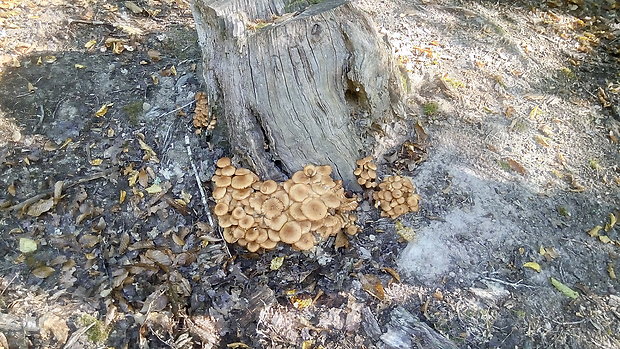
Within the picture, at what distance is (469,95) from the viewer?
17.1ft

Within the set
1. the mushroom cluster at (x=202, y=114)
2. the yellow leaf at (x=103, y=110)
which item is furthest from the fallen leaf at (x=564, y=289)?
the yellow leaf at (x=103, y=110)

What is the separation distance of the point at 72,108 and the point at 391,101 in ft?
11.5

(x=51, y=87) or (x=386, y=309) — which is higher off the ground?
(x=51, y=87)

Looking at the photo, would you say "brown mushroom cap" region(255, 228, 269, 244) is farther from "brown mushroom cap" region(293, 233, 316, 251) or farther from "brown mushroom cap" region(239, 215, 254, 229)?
"brown mushroom cap" region(293, 233, 316, 251)

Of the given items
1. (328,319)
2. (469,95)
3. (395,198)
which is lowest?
(328,319)

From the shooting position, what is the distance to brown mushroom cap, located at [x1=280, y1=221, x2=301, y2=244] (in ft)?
12.5

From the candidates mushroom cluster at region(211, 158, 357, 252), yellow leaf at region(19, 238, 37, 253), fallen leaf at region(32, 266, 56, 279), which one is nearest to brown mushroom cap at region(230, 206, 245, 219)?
mushroom cluster at region(211, 158, 357, 252)

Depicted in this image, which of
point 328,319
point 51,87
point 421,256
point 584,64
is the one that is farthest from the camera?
point 584,64

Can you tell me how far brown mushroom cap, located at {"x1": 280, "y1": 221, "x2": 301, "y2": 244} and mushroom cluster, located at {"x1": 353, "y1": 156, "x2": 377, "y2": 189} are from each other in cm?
79

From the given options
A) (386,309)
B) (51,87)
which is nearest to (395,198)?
(386,309)

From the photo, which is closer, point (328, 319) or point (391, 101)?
point (328, 319)

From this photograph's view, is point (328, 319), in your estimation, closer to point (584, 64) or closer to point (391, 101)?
point (391, 101)

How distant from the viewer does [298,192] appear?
3898 mm

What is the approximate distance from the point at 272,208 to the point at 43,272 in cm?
201
